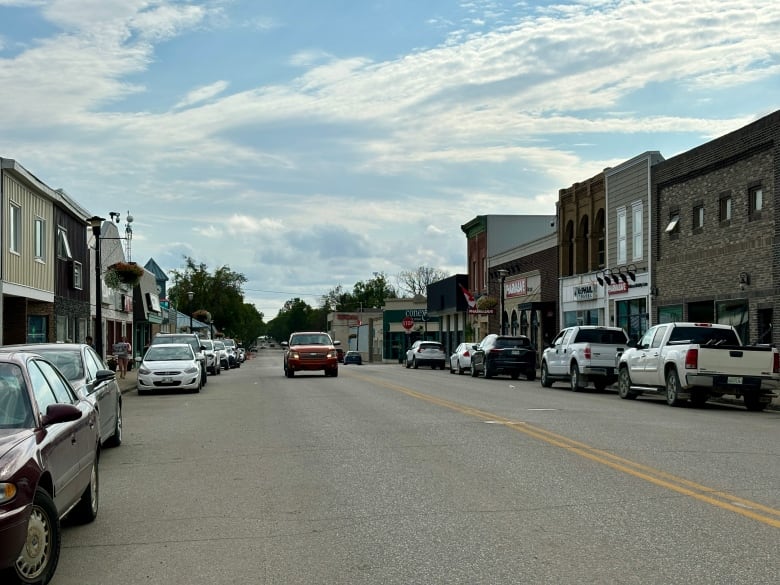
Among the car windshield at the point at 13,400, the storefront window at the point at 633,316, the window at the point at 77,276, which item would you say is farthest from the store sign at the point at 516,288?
the car windshield at the point at 13,400

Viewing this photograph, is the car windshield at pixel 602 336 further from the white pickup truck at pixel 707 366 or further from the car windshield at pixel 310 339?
the car windshield at pixel 310 339

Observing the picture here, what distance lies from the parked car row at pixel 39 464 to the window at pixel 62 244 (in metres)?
26.4

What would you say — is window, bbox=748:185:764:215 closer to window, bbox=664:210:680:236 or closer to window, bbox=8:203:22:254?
window, bbox=664:210:680:236

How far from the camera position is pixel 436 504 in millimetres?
9109

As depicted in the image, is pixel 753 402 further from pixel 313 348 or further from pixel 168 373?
pixel 313 348

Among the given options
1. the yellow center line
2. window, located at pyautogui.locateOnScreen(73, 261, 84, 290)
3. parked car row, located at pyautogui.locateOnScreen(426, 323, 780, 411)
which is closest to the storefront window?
parked car row, located at pyautogui.locateOnScreen(426, 323, 780, 411)

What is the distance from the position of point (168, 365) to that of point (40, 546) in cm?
2269

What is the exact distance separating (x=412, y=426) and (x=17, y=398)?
9.84 metres

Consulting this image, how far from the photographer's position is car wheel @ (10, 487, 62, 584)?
597 centimetres

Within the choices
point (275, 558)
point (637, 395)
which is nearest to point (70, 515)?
point (275, 558)

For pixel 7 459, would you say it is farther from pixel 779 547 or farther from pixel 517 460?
pixel 517 460

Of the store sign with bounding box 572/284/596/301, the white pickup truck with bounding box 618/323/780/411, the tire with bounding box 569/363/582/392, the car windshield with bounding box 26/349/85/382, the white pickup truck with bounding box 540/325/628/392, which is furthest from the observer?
the store sign with bounding box 572/284/596/301

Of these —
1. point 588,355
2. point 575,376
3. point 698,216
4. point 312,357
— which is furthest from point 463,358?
point 588,355

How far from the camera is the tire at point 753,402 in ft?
71.9
